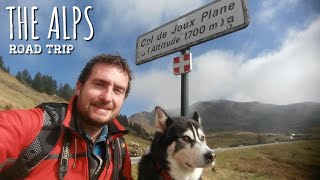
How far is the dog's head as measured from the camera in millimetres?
4395

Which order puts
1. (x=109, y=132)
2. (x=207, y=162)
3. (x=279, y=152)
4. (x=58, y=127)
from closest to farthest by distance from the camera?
(x=58, y=127) < (x=109, y=132) < (x=207, y=162) < (x=279, y=152)

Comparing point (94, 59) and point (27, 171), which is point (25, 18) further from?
point (27, 171)

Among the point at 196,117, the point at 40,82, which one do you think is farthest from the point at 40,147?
the point at 40,82

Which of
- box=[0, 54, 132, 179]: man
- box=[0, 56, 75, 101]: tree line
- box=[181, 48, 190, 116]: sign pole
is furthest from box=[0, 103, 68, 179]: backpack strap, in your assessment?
box=[0, 56, 75, 101]: tree line

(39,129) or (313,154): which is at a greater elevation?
(39,129)

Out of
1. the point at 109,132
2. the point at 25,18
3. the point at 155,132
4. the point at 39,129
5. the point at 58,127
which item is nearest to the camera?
the point at 39,129

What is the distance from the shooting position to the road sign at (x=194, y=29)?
18.1 feet

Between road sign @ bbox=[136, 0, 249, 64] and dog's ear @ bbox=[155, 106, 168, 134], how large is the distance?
1752 millimetres

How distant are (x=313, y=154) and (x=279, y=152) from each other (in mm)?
1200

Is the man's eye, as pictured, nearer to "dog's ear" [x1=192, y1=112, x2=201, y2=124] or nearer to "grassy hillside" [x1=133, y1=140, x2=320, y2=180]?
"dog's ear" [x1=192, y1=112, x2=201, y2=124]

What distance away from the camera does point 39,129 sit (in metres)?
2.98

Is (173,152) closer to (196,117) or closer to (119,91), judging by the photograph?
(196,117)

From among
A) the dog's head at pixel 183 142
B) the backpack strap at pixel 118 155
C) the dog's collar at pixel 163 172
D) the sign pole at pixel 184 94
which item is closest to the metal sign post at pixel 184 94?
the sign pole at pixel 184 94

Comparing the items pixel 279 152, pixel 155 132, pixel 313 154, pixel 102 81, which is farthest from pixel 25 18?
pixel 313 154
